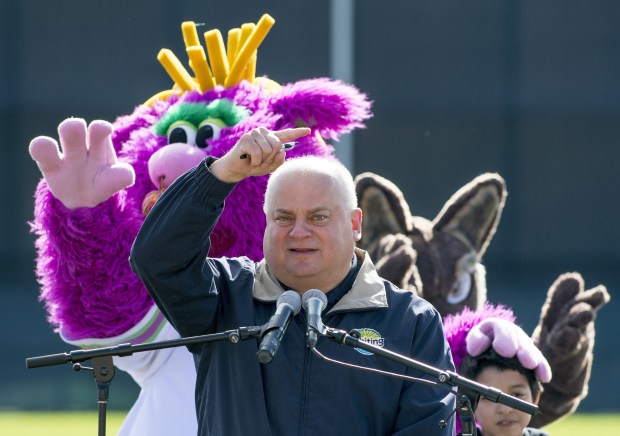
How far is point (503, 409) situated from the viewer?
13.3ft

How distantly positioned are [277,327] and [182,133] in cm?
169

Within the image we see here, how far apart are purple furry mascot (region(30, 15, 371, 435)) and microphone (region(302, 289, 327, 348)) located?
1.21m

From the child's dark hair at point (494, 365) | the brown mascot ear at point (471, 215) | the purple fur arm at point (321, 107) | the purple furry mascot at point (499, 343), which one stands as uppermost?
the purple fur arm at point (321, 107)

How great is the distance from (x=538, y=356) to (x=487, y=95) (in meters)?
12.8

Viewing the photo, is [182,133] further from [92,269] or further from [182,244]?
[182,244]

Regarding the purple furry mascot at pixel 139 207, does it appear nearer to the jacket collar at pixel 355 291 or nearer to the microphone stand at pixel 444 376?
the jacket collar at pixel 355 291

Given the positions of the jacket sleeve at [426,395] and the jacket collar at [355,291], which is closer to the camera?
the jacket sleeve at [426,395]

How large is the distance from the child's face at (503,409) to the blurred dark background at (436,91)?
11.9 metres

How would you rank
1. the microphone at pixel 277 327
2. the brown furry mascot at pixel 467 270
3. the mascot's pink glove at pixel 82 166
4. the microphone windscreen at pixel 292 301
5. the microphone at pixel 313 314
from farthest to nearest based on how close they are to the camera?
the brown furry mascot at pixel 467 270
the mascot's pink glove at pixel 82 166
the microphone windscreen at pixel 292 301
the microphone at pixel 313 314
the microphone at pixel 277 327

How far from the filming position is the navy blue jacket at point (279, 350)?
3.04m

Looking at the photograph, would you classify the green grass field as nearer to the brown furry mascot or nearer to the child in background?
the brown furry mascot

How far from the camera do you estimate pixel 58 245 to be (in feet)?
13.0

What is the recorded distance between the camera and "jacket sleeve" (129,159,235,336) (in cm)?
309

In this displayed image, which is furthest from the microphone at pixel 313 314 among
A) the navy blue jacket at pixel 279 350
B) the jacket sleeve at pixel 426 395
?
the jacket sleeve at pixel 426 395
